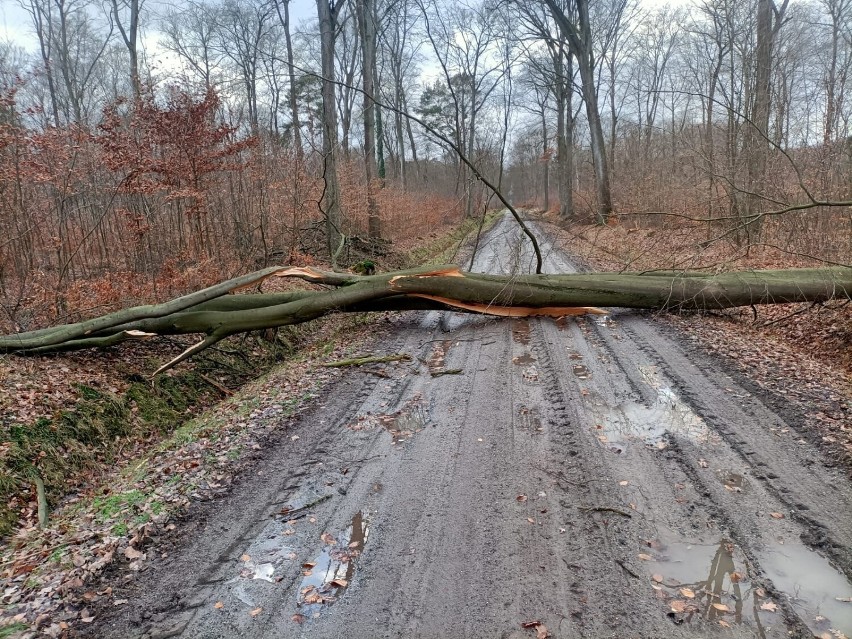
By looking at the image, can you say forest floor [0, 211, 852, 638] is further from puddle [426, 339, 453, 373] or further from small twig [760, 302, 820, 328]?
small twig [760, 302, 820, 328]

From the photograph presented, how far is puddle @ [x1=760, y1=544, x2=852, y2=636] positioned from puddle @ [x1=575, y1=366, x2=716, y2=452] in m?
1.45

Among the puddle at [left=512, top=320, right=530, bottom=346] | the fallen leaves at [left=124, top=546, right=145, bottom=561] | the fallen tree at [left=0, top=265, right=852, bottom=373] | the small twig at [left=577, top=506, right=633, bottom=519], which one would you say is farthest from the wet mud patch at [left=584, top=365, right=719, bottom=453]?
the fallen leaves at [left=124, top=546, right=145, bottom=561]

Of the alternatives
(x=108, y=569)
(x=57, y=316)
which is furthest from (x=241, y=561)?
(x=57, y=316)

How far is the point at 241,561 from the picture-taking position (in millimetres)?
3500

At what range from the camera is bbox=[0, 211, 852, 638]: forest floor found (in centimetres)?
299

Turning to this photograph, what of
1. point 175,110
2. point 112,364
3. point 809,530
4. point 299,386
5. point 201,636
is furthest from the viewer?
point 175,110

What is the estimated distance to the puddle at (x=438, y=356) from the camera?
7.28 m

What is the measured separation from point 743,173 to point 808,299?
827 centimetres

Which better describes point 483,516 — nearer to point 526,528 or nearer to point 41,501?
point 526,528

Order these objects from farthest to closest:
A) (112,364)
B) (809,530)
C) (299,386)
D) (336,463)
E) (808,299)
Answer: (808,299), (112,364), (299,386), (336,463), (809,530)

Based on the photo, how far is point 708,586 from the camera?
3045 mm

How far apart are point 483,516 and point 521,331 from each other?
5223mm

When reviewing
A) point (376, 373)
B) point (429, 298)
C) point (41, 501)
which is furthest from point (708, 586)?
point (429, 298)

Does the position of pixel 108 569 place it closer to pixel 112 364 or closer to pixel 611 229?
pixel 112 364
